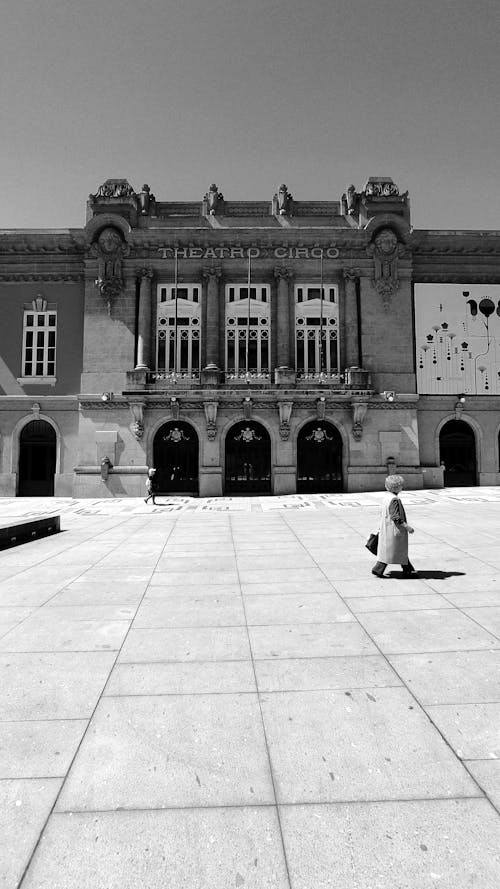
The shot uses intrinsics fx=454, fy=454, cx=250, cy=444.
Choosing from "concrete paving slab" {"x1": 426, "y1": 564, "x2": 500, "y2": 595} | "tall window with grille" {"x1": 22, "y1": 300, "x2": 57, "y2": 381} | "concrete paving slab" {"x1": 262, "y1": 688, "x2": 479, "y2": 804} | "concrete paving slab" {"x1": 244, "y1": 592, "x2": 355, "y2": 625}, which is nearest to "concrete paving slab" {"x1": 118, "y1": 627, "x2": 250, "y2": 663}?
"concrete paving slab" {"x1": 244, "y1": 592, "x2": 355, "y2": 625}

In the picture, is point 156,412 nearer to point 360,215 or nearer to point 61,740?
point 360,215

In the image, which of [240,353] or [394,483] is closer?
[394,483]

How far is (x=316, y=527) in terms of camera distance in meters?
13.7

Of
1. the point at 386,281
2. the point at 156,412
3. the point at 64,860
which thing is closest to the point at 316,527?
the point at 64,860

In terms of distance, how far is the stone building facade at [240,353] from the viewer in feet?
88.0

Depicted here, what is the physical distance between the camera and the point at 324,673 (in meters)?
4.29

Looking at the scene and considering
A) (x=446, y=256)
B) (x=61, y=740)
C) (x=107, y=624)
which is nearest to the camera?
(x=61, y=740)

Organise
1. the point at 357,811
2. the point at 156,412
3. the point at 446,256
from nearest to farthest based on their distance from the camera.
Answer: the point at 357,811 < the point at 156,412 < the point at 446,256

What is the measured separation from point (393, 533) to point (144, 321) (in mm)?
23500

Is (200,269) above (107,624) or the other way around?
above

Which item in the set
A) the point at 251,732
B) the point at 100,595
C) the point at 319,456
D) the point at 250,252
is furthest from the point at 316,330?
the point at 251,732

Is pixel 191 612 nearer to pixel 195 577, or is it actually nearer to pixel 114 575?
pixel 195 577

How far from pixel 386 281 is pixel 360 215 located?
4565 millimetres

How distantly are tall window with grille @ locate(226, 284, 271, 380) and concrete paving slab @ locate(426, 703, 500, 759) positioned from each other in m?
24.9
